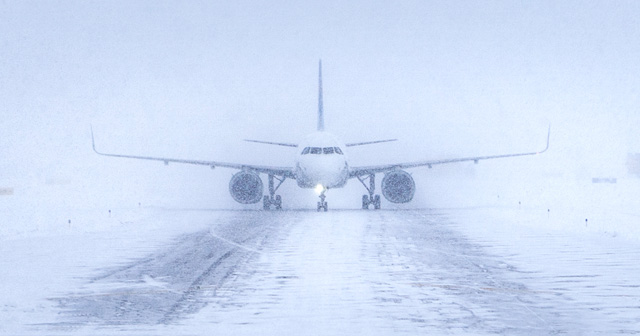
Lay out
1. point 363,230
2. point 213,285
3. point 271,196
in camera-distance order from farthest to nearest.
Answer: point 271,196, point 363,230, point 213,285

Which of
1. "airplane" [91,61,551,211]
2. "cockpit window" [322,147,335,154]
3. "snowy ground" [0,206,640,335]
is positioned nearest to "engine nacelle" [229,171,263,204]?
"airplane" [91,61,551,211]

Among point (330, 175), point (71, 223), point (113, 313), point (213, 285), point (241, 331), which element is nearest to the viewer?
point (241, 331)

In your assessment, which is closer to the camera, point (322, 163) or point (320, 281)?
point (320, 281)

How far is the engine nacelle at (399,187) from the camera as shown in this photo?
46.2m

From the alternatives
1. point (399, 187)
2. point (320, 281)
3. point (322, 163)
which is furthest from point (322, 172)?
point (320, 281)

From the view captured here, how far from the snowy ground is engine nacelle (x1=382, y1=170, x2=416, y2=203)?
14.6 m

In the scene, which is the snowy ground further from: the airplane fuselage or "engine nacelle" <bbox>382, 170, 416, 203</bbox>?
"engine nacelle" <bbox>382, 170, 416, 203</bbox>

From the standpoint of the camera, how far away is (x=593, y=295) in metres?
15.0

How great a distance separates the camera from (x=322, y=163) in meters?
42.3

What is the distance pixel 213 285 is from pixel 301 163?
2704cm

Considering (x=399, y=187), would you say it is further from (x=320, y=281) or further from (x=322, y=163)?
(x=320, y=281)

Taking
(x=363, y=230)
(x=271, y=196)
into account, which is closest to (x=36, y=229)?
(x=363, y=230)

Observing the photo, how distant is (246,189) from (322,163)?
19.8ft

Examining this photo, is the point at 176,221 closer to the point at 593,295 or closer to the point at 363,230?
the point at 363,230
